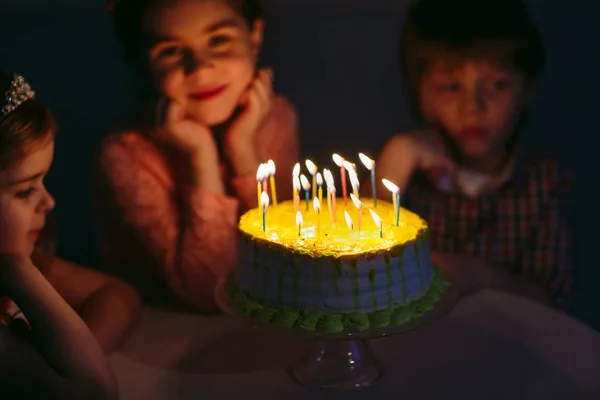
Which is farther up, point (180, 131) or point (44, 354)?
point (180, 131)

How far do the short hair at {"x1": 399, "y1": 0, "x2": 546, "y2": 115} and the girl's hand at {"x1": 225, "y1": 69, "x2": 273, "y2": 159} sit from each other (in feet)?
1.23

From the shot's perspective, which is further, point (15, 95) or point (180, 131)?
point (180, 131)

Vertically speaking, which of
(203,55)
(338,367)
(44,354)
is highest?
(203,55)

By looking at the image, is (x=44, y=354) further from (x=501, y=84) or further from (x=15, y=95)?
(x=501, y=84)

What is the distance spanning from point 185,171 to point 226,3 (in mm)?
458

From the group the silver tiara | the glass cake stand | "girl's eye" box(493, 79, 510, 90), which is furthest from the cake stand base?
the silver tiara

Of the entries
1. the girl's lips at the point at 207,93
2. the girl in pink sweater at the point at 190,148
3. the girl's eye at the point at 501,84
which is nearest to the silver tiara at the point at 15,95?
the girl in pink sweater at the point at 190,148

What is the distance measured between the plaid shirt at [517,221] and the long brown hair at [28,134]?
39.0 inches

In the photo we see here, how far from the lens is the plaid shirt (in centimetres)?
205

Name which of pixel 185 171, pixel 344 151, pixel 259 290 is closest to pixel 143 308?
pixel 185 171

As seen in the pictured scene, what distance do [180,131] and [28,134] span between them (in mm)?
390

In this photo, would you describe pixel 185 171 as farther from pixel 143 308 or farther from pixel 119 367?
pixel 119 367

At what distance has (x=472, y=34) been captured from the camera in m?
1.95

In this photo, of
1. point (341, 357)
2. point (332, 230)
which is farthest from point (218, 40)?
point (341, 357)
